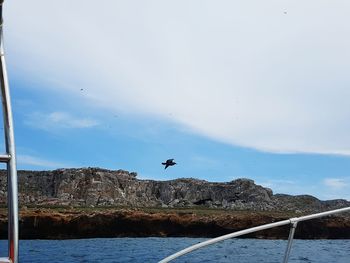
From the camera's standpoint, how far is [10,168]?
353 centimetres

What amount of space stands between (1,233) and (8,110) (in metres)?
102

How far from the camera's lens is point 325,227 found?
126375 millimetres

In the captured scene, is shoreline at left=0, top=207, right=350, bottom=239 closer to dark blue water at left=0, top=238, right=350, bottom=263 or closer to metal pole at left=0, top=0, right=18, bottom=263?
dark blue water at left=0, top=238, right=350, bottom=263

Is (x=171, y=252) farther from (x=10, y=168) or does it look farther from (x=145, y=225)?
(x=10, y=168)

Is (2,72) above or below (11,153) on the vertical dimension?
above

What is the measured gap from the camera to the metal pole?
11.2 feet

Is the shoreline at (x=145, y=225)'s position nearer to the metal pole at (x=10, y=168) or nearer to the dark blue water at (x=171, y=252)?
the dark blue water at (x=171, y=252)

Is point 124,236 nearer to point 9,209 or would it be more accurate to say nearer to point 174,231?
point 174,231

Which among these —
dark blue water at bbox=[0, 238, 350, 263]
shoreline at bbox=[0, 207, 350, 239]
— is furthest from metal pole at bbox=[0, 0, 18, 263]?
shoreline at bbox=[0, 207, 350, 239]

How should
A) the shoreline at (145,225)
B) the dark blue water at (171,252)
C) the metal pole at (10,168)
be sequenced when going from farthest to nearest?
the shoreline at (145,225) → the dark blue water at (171,252) → the metal pole at (10,168)

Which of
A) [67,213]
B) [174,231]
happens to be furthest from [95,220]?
[174,231]

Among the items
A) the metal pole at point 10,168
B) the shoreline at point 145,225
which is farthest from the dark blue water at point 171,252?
the metal pole at point 10,168

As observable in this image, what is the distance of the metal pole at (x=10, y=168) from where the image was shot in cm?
343

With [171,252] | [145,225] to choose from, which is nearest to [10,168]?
[171,252]
